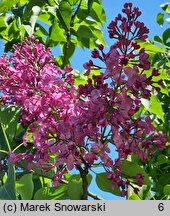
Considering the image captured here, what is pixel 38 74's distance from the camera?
5.14 ft

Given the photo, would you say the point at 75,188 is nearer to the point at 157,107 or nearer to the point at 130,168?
the point at 130,168

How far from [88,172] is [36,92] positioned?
11.1 inches

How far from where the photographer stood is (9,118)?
5.36 feet

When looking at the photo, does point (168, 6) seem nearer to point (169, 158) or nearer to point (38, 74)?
point (169, 158)

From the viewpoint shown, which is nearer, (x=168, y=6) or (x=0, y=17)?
(x=0, y=17)

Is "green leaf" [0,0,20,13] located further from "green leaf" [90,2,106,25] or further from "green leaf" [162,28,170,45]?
"green leaf" [162,28,170,45]

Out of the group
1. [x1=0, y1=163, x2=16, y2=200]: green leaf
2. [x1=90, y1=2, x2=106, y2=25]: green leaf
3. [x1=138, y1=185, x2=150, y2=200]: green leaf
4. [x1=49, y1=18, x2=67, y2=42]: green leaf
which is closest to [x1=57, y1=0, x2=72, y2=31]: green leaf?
[x1=49, y1=18, x2=67, y2=42]: green leaf

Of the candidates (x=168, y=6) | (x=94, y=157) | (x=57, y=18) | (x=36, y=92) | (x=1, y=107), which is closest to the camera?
(x=94, y=157)

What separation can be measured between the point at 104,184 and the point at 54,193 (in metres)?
0.15

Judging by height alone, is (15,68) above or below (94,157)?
above

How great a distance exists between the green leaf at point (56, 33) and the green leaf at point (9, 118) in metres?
0.71

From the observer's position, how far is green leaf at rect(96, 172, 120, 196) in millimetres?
1493

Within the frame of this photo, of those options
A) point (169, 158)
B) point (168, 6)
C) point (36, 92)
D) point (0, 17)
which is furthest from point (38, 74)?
point (168, 6)

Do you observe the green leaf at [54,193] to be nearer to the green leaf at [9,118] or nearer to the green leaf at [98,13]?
the green leaf at [9,118]
